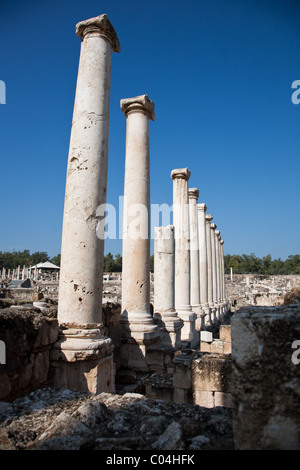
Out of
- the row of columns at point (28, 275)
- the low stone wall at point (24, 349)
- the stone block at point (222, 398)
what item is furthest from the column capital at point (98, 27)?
the row of columns at point (28, 275)

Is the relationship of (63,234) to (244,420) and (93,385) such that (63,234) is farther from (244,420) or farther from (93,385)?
(244,420)

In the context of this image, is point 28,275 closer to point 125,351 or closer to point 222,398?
point 125,351

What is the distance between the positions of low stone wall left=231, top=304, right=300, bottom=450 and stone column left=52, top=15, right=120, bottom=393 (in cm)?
393

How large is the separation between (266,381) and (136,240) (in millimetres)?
7256

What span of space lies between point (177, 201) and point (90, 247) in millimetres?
9833

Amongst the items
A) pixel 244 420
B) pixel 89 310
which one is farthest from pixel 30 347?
pixel 244 420

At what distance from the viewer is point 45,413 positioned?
378 centimetres

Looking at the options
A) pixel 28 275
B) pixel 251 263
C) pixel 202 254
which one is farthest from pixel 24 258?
pixel 202 254

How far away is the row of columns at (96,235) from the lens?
588 cm

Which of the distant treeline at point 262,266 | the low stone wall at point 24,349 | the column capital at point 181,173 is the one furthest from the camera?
the distant treeline at point 262,266

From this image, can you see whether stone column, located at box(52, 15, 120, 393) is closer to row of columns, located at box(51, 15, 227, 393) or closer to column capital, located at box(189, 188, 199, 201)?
row of columns, located at box(51, 15, 227, 393)

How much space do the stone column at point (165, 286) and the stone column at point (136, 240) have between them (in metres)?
2.47

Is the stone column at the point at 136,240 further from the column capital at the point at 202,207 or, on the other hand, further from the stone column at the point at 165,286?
the column capital at the point at 202,207

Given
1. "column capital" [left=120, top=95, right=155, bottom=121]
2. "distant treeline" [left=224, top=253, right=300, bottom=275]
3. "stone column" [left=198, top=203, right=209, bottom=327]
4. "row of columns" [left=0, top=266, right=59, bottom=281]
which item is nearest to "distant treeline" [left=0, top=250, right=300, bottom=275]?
"distant treeline" [left=224, top=253, right=300, bottom=275]
